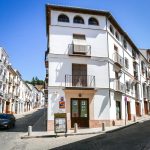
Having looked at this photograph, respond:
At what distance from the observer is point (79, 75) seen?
64.3ft

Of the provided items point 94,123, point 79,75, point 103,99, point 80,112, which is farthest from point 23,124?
point 103,99

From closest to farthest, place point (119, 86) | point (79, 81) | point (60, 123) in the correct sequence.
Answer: point (60, 123), point (79, 81), point (119, 86)

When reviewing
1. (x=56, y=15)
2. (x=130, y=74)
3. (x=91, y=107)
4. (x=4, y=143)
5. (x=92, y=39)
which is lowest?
(x=4, y=143)

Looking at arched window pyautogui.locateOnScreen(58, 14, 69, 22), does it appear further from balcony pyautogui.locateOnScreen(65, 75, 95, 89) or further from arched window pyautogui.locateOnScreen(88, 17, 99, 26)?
balcony pyautogui.locateOnScreen(65, 75, 95, 89)

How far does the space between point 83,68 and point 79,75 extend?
2.82 feet

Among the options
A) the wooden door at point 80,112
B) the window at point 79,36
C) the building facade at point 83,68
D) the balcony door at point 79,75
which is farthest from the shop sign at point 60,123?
the window at point 79,36

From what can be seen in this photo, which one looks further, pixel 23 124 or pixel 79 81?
pixel 23 124

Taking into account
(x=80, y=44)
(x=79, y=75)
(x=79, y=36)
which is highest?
(x=79, y=36)

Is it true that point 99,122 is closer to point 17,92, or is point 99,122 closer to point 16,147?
point 16,147

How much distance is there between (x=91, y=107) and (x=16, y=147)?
888 cm

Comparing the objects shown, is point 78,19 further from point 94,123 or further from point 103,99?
point 94,123

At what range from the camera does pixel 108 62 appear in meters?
20.7

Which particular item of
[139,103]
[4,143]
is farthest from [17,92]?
[4,143]

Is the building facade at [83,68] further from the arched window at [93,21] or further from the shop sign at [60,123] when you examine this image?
the shop sign at [60,123]
